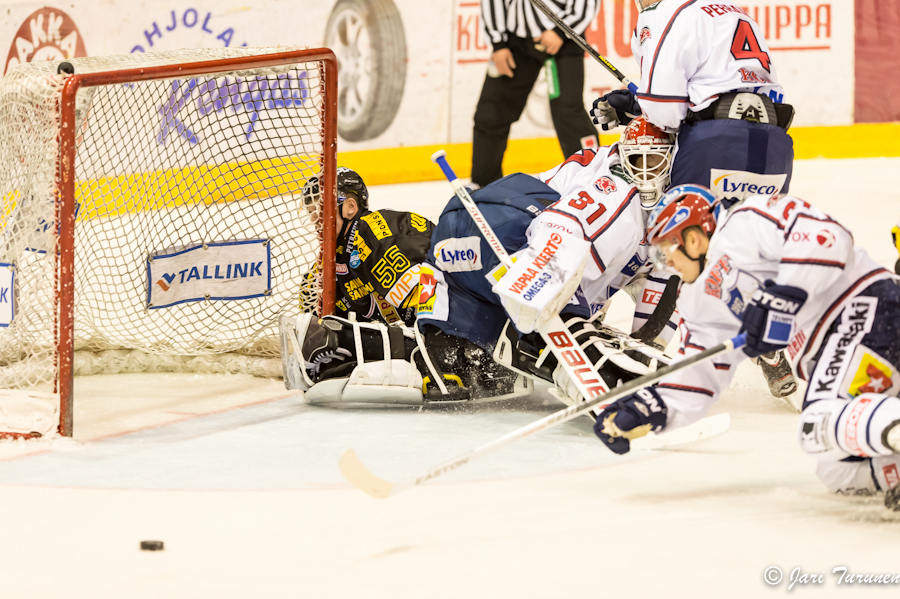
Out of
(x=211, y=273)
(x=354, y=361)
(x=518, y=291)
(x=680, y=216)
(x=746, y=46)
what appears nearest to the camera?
(x=680, y=216)

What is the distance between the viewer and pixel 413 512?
2.12 m

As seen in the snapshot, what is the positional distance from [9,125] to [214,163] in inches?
65.8

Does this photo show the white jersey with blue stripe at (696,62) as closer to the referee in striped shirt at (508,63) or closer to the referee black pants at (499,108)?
the referee in striped shirt at (508,63)

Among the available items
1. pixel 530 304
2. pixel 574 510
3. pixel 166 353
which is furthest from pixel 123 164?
pixel 574 510

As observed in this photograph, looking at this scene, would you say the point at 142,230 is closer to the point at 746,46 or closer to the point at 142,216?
the point at 142,216

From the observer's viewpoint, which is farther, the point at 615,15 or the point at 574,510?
the point at 615,15

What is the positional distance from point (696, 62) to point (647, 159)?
340 millimetres

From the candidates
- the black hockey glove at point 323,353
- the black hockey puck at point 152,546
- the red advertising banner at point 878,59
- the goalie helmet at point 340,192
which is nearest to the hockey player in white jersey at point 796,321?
the black hockey puck at point 152,546

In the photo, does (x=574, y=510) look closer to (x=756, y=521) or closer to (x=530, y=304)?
(x=756, y=521)

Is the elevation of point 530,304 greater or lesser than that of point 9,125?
lesser

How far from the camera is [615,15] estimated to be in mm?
7223

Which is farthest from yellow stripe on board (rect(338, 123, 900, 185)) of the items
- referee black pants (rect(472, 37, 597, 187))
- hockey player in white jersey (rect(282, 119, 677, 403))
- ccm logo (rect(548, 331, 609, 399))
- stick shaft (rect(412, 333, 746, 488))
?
stick shaft (rect(412, 333, 746, 488))

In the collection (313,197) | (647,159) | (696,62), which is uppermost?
(696,62)

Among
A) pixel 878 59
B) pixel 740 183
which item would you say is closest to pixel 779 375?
pixel 740 183
